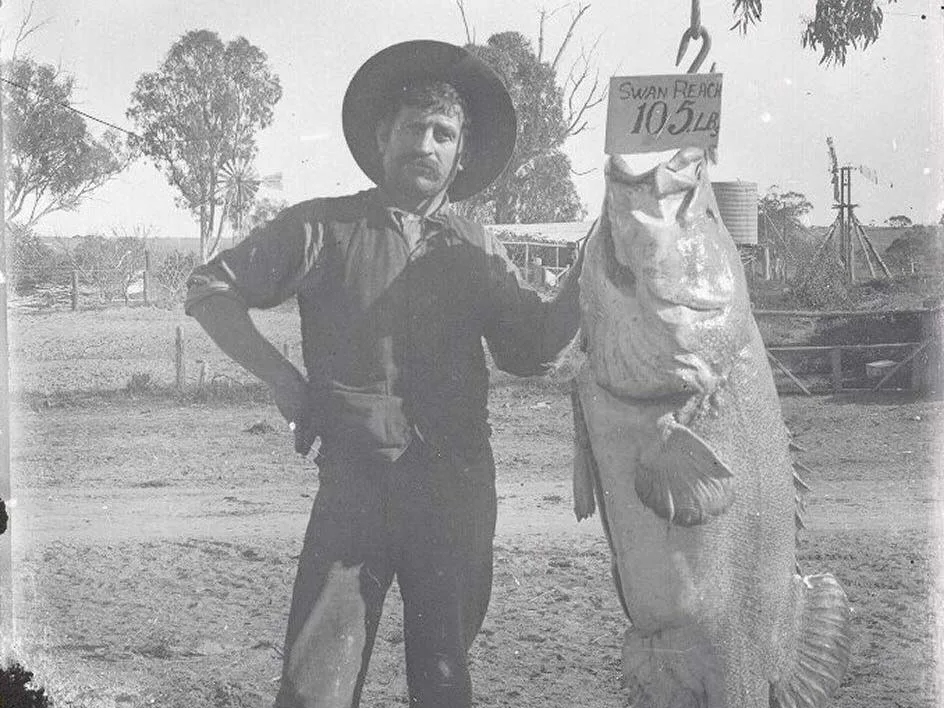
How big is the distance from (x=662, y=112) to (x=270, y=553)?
4.33 m

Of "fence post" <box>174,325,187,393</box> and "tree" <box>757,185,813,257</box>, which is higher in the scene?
"tree" <box>757,185,813,257</box>

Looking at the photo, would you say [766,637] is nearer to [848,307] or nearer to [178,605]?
[178,605]

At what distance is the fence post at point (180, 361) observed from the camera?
22.9 ft

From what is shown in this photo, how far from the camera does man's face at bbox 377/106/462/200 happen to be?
9.82 ft

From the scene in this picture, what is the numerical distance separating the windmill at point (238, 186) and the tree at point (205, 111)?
1cm

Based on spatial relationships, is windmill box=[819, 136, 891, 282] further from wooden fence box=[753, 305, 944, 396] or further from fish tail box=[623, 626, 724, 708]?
fish tail box=[623, 626, 724, 708]

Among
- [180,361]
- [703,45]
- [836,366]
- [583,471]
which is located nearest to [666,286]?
A: [583,471]

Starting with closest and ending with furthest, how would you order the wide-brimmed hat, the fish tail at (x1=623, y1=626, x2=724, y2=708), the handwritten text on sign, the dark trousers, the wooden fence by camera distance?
the fish tail at (x1=623, y1=626, x2=724, y2=708) → the handwritten text on sign → the dark trousers → the wide-brimmed hat → the wooden fence

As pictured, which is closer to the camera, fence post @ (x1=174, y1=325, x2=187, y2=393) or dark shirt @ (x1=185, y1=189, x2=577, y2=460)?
dark shirt @ (x1=185, y1=189, x2=577, y2=460)

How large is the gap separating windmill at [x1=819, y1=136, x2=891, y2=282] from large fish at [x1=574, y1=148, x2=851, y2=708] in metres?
2.39

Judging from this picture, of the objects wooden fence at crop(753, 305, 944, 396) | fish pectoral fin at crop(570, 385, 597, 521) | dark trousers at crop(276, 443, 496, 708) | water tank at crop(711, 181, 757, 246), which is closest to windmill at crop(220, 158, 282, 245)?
dark trousers at crop(276, 443, 496, 708)

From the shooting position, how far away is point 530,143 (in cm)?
395

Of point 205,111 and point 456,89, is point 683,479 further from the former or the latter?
point 205,111

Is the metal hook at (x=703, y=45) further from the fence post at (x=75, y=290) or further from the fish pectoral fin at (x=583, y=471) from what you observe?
the fence post at (x=75, y=290)
